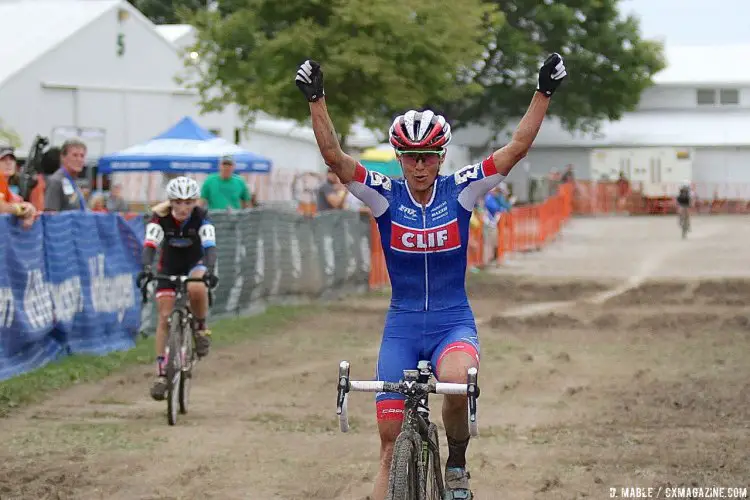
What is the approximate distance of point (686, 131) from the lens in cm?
6588

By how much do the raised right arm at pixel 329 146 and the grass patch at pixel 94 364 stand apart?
541cm

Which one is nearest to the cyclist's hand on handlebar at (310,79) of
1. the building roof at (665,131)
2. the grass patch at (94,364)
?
the grass patch at (94,364)

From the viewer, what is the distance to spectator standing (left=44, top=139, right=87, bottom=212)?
13312 mm

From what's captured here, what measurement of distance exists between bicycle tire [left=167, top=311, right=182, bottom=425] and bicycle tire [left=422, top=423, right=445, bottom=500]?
4.61 m

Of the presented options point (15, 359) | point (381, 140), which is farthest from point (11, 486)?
point (381, 140)

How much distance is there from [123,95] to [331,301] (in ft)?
53.8

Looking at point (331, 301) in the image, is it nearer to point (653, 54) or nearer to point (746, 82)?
point (653, 54)

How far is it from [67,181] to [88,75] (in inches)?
857

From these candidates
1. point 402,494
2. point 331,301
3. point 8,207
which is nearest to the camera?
point 402,494

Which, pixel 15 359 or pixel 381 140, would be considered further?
pixel 381 140

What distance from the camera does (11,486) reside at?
8195mm

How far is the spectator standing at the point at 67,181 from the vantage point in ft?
43.7

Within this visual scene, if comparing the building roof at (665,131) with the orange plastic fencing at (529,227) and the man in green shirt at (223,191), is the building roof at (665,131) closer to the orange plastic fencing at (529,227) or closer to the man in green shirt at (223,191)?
the orange plastic fencing at (529,227)

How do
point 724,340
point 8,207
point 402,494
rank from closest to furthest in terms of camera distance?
point 402,494 → point 8,207 → point 724,340
